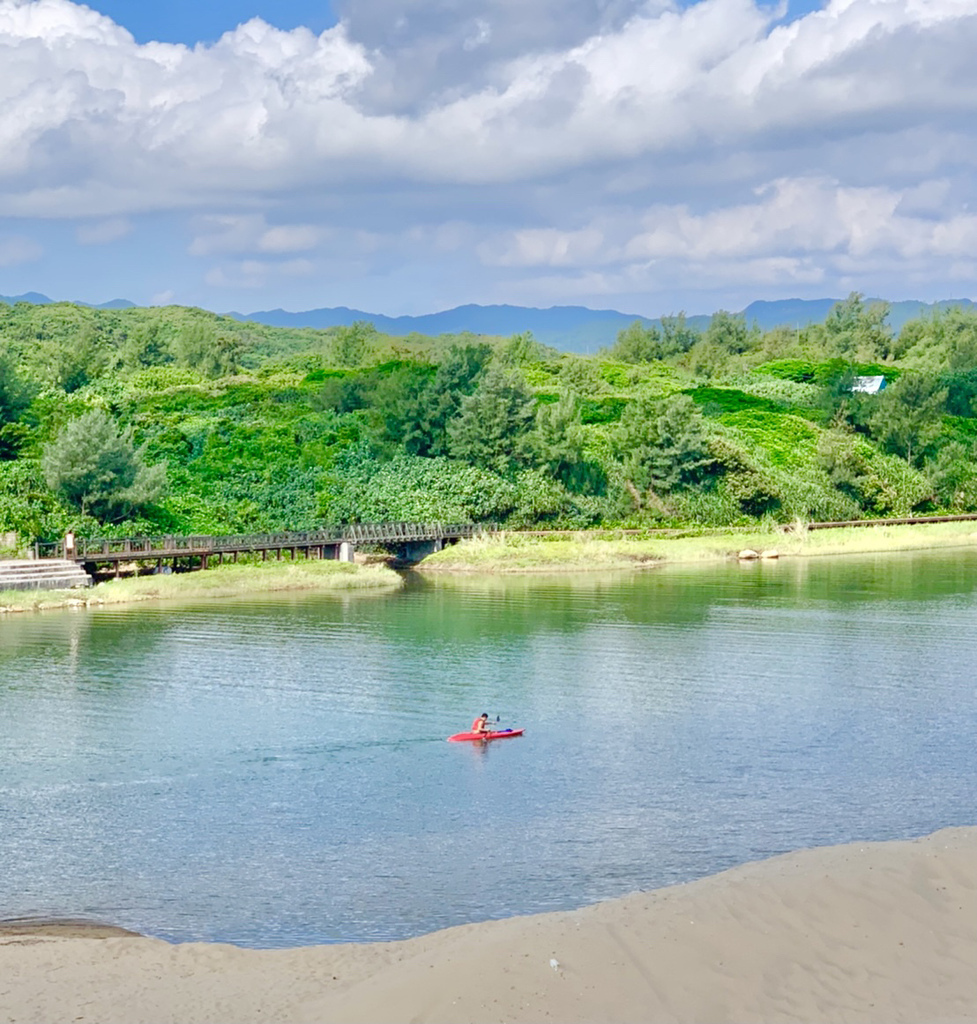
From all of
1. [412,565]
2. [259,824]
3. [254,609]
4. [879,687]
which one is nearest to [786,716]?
[879,687]

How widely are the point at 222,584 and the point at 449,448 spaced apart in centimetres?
2709

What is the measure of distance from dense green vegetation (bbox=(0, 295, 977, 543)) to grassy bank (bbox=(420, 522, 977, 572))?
4.75 m

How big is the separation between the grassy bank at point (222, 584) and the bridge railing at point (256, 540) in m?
1.63

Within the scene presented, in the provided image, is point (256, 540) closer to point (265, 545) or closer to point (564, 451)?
point (265, 545)

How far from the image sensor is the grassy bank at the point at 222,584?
53688 mm

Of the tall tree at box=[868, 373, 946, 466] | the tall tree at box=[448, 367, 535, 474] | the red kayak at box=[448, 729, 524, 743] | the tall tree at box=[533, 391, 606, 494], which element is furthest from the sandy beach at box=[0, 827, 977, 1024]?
the tall tree at box=[868, 373, 946, 466]

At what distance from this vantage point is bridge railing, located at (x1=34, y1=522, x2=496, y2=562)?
6000 cm

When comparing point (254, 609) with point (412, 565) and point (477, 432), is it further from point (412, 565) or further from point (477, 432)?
point (477, 432)

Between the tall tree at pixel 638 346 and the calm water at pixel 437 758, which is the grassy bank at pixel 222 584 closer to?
the calm water at pixel 437 758

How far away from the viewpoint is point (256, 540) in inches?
2621

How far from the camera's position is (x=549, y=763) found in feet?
95.3

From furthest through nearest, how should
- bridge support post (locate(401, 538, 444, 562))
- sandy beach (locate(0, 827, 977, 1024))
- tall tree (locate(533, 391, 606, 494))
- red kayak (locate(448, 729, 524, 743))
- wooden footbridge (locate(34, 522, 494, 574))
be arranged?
tall tree (locate(533, 391, 606, 494)) → bridge support post (locate(401, 538, 444, 562)) → wooden footbridge (locate(34, 522, 494, 574)) → red kayak (locate(448, 729, 524, 743)) → sandy beach (locate(0, 827, 977, 1024))

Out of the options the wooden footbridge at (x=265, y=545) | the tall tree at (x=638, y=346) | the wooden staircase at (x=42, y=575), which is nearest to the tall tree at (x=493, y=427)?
the wooden footbridge at (x=265, y=545)

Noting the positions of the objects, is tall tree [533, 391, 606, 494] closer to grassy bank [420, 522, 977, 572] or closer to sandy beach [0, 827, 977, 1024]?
grassy bank [420, 522, 977, 572]
